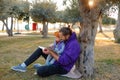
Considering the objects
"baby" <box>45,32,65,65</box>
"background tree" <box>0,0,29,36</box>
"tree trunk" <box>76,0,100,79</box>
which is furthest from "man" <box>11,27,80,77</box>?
"background tree" <box>0,0,29,36</box>

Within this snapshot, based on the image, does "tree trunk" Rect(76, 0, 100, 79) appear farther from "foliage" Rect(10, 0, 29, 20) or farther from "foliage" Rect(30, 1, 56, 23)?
"foliage" Rect(10, 0, 29, 20)

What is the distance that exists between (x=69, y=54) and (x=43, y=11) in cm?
1788

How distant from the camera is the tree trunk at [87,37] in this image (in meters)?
6.09

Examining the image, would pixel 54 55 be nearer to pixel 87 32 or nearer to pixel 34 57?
pixel 34 57

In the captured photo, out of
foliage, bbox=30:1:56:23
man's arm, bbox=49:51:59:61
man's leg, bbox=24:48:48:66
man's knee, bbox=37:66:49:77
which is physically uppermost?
foliage, bbox=30:1:56:23

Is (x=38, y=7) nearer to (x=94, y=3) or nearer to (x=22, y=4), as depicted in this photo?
(x=22, y=4)

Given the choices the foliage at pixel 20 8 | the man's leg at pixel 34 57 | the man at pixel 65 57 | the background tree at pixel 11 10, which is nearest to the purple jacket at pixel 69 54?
the man at pixel 65 57

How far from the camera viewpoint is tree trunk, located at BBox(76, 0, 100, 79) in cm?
609

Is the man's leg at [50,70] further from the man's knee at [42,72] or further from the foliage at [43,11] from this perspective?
the foliage at [43,11]

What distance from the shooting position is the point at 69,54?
5.74 m

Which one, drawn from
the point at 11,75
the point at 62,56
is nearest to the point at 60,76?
the point at 62,56

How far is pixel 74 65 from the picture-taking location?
6316 millimetres

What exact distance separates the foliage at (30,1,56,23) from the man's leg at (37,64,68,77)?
17.5m

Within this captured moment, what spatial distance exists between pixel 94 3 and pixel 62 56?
137 cm
